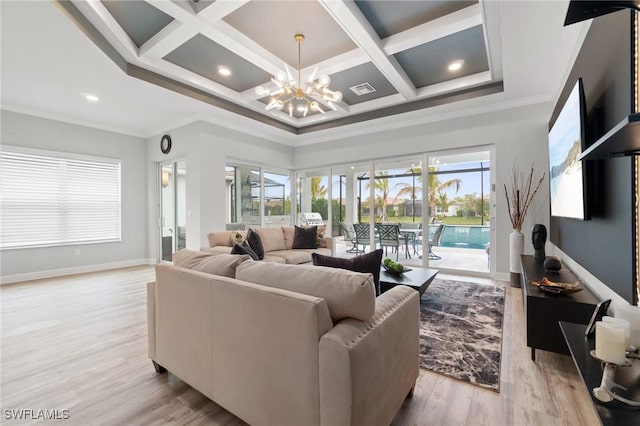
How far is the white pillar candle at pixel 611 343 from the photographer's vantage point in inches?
37.5

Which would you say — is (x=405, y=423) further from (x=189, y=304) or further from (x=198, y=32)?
(x=198, y=32)

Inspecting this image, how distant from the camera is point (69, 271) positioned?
17.2ft

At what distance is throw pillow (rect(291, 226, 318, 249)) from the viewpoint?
4934mm

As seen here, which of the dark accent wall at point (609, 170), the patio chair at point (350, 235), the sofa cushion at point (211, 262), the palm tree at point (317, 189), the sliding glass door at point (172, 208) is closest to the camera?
the dark accent wall at point (609, 170)

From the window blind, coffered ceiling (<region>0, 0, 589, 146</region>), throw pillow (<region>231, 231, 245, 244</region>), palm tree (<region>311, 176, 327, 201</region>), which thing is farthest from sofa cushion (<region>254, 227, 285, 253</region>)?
the window blind

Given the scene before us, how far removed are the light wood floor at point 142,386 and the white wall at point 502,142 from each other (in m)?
2.07

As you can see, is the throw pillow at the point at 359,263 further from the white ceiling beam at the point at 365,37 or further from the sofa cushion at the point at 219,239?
the sofa cushion at the point at 219,239

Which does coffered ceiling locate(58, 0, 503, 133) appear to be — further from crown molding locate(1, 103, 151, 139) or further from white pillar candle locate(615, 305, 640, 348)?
white pillar candle locate(615, 305, 640, 348)

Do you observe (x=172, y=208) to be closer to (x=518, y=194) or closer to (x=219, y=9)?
(x=219, y=9)

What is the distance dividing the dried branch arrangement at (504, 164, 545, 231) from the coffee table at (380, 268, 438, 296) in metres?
1.78

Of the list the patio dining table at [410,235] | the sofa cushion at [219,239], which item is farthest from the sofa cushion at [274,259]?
the patio dining table at [410,235]

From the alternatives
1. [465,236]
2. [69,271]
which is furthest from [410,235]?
[69,271]

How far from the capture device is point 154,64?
12.1 ft

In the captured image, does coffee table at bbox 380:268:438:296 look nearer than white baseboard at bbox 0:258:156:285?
Yes
